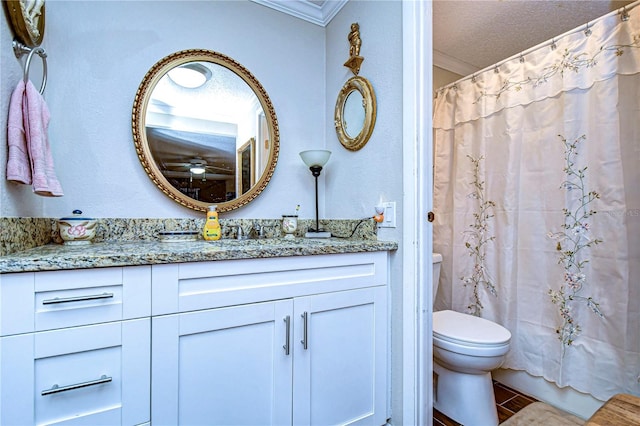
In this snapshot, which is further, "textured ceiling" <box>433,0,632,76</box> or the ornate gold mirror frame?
"textured ceiling" <box>433,0,632,76</box>

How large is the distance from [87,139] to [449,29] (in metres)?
2.29

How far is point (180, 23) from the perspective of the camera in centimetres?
156

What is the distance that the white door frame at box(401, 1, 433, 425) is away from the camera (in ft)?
4.08

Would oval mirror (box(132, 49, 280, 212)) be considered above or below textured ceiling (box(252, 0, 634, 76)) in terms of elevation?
below

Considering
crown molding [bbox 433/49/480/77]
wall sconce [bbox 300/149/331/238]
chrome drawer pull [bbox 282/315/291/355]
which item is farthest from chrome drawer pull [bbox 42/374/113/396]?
crown molding [bbox 433/49/480/77]

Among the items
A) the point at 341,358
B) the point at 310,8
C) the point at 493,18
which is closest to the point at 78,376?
the point at 341,358

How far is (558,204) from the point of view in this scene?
1.62m

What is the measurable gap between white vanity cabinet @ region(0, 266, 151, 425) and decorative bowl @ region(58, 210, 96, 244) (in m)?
0.47

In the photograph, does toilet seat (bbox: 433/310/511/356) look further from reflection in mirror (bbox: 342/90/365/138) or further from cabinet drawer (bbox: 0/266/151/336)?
cabinet drawer (bbox: 0/266/151/336)

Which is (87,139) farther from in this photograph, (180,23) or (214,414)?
(214,414)

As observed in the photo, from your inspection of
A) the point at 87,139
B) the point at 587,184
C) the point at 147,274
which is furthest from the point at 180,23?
the point at 587,184

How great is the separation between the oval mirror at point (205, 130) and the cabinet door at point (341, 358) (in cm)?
80

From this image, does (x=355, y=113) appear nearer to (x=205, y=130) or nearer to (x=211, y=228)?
(x=205, y=130)

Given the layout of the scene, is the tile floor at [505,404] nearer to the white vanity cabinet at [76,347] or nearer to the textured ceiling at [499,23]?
the white vanity cabinet at [76,347]
